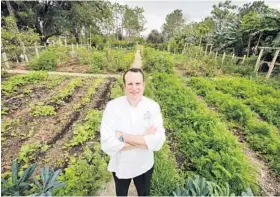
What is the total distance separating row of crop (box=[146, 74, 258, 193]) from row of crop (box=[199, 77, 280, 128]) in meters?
1.95

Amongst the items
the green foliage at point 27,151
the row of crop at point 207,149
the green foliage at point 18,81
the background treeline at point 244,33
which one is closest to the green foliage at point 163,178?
the row of crop at point 207,149

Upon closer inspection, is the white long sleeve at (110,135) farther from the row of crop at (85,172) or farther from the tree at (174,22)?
the tree at (174,22)

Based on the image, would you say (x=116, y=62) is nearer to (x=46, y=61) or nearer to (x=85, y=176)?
(x=46, y=61)

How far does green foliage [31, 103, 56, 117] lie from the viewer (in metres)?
4.64

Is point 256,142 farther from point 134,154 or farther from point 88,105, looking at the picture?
point 88,105

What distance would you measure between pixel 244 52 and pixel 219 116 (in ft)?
42.3

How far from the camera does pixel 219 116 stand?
4.85m

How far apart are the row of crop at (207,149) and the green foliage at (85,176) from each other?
114 centimetres

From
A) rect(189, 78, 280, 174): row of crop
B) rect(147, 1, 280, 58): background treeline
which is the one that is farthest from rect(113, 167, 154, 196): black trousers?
rect(147, 1, 280, 58): background treeline

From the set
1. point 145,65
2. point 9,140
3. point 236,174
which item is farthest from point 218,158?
point 145,65

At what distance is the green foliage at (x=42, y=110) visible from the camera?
464 centimetres

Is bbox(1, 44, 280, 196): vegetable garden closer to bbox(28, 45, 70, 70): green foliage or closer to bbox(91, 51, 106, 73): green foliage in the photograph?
bbox(28, 45, 70, 70): green foliage

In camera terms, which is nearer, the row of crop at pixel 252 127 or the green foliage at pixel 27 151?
the green foliage at pixel 27 151

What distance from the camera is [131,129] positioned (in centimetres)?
155
